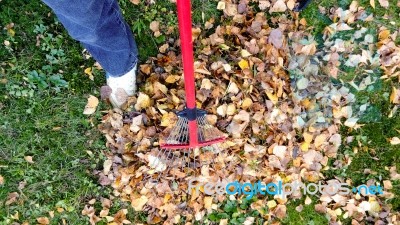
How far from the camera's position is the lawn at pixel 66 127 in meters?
2.10

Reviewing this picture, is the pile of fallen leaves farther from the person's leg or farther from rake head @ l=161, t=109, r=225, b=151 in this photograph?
the person's leg

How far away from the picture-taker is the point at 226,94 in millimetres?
2008

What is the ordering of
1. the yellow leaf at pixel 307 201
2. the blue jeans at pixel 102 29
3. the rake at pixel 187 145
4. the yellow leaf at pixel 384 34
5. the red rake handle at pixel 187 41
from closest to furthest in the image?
the red rake handle at pixel 187 41 < the blue jeans at pixel 102 29 < the rake at pixel 187 145 < the yellow leaf at pixel 307 201 < the yellow leaf at pixel 384 34

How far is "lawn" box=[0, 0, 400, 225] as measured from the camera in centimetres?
210

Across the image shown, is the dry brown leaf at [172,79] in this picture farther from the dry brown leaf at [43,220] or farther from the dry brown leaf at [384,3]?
the dry brown leaf at [384,3]

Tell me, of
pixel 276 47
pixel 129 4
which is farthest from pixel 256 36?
pixel 129 4

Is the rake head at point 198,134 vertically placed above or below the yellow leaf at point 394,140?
above

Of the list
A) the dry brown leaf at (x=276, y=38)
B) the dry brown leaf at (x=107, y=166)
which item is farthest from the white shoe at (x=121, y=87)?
the dry brown leaf at (x=276, y=38)

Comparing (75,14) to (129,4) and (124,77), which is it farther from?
(129,4)

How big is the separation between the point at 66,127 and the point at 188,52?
0.95 m

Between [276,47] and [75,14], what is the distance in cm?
103

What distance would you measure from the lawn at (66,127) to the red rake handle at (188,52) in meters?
0.51

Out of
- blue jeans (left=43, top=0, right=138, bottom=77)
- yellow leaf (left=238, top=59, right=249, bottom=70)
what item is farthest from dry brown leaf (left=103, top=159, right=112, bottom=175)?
yellow leaf (left=238, top=59, right=249, bottom=70)

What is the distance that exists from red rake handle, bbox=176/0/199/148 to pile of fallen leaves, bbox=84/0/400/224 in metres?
0.20
